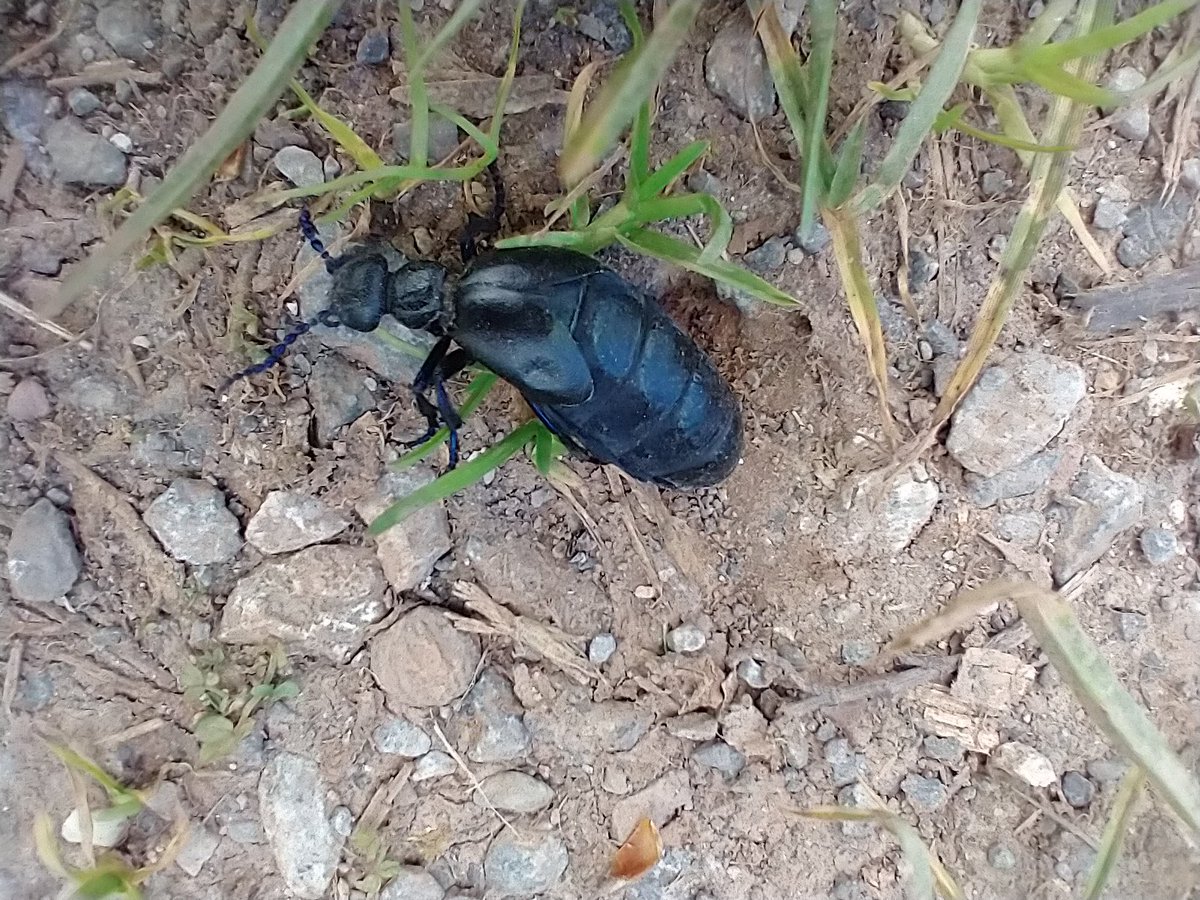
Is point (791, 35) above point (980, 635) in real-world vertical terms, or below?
above

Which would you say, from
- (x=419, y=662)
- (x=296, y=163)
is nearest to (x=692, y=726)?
(x=419, y=662)

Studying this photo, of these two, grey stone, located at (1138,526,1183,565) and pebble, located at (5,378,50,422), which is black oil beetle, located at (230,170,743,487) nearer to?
pebble, located at (5,378,50,422)

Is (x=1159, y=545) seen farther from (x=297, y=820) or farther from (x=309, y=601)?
(x=297, y=820)

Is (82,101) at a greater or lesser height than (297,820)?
greater

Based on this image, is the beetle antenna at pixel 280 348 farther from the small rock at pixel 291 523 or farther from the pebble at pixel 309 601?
the pebble at pixel 309 601

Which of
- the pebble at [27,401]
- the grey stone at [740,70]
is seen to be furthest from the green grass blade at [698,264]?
the pebble at [27,401]

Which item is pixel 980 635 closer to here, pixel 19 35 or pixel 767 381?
pixel 767 381

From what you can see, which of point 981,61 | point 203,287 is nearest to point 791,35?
point 981,61
